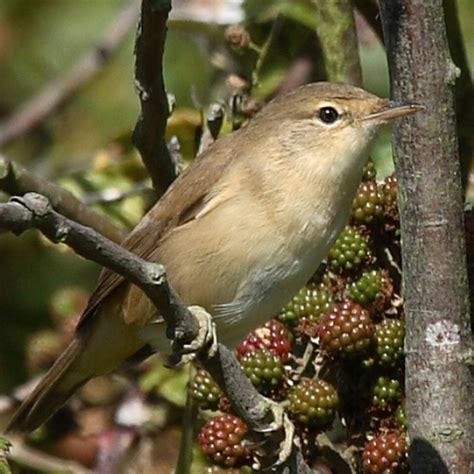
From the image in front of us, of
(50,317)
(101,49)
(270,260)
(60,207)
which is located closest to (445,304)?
(270,260)

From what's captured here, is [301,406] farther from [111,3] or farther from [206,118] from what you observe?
[111,3]

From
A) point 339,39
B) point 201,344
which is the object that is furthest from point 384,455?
point 339,39

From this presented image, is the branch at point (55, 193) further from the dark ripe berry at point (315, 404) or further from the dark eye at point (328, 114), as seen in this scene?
the dark ripe berry at point (315, 404)

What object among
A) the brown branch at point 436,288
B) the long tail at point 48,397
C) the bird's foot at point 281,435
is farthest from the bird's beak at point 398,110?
the long tail at point 48,397

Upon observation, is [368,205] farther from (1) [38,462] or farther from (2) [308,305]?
(1) [38,462]

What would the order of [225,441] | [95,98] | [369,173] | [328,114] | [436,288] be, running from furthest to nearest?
1. [95,98]
2. [328,114]
3. [369,173]
4. [225,441]
5. [436,288]

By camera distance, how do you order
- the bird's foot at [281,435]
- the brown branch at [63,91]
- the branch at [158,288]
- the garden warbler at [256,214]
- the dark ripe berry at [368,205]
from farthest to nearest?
the brown branch at [63,91] < the garden warbler at [256,214] < the dark ripe berry at [368,205] < the bird's foot at [281,435] < the branch at [158,288]

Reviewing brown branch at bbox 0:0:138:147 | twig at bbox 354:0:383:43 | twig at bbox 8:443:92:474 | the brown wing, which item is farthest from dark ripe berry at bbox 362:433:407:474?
brown branch at bbox 0:0:138:147
